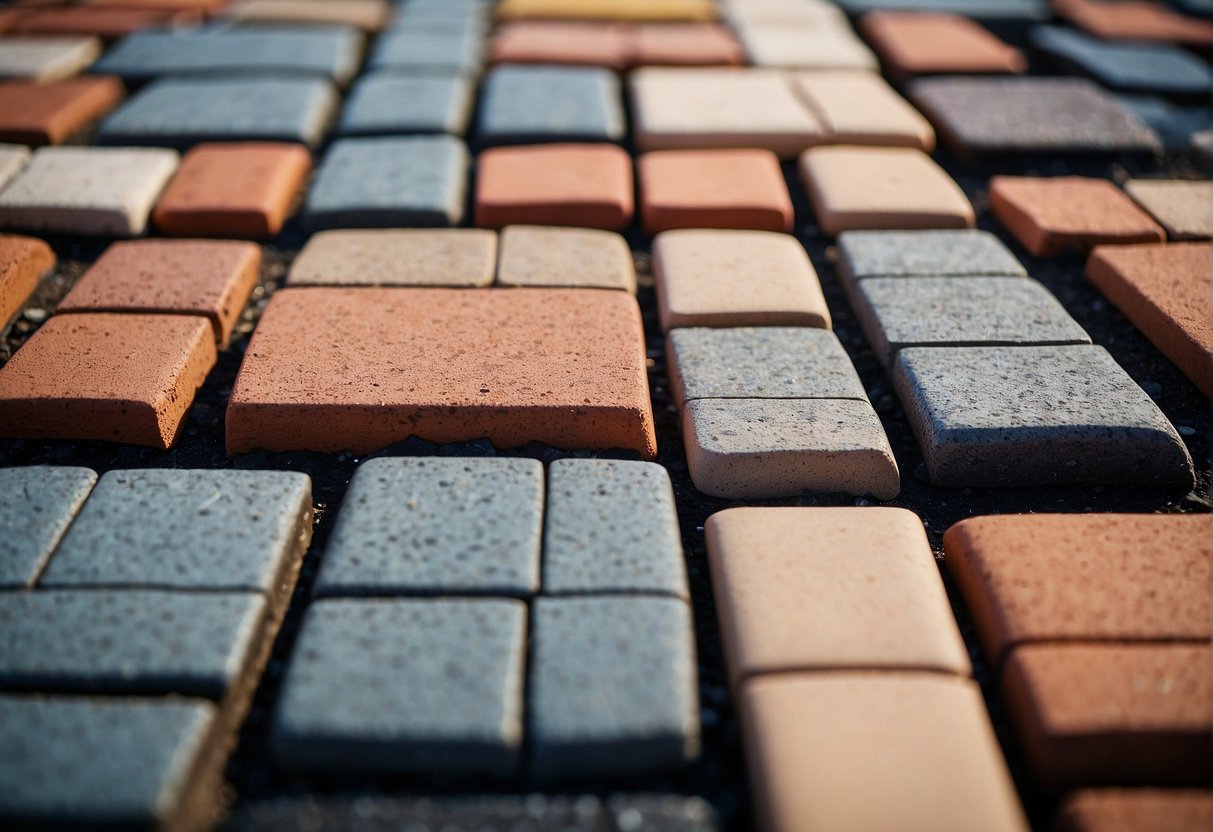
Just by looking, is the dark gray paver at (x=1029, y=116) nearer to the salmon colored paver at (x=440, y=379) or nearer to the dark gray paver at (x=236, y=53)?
the salmon colored paver at (x=440, y=379)

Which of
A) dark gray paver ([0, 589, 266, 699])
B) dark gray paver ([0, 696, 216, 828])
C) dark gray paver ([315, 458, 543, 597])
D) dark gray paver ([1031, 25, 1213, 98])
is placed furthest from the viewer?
dark gray paver ([1031, 25, 1213, 98])

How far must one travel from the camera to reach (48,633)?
3.28ft

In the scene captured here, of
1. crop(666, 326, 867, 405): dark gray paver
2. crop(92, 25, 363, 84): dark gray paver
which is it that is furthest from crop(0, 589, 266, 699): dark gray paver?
crop(92, 25, 363, 84): dark gray paver

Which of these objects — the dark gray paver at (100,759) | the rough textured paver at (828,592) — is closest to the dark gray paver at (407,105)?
the rough textured paver at (828,592)

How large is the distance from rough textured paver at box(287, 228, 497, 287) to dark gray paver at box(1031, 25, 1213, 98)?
1883 mm

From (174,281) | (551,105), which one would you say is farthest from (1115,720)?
(551,105)

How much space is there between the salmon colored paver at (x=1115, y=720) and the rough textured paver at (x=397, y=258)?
105cm

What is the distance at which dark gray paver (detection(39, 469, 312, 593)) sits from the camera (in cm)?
106

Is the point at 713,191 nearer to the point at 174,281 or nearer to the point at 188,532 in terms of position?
the point at 174,281

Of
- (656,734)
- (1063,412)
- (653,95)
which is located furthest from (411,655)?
(653,95)

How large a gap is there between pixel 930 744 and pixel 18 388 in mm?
1249

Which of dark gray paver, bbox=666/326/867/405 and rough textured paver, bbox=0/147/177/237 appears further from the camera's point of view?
rough textured paver, bbox=0/147/177/237

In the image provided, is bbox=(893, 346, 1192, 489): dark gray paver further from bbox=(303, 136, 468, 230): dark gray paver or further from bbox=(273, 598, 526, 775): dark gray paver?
Result: bbox=(303, 136, 468, 230): dark gray paver

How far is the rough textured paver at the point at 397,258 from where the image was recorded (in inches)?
63.7
